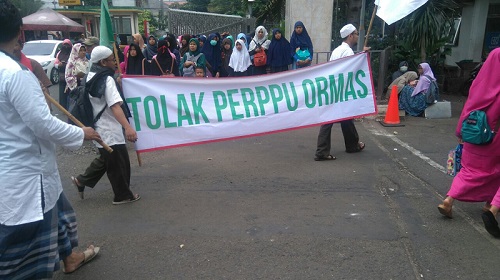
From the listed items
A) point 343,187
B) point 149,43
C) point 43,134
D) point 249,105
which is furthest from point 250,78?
point 149,43

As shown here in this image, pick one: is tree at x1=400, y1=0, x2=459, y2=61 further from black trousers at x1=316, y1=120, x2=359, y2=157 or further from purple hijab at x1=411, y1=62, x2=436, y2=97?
black trousers at x1=316, y1=120, x2=359, y2=157

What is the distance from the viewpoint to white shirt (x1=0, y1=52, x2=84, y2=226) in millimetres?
2314

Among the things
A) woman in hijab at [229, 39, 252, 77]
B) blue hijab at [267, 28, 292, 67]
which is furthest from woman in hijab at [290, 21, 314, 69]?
woman in hijab at [229, 39, 252, 77]

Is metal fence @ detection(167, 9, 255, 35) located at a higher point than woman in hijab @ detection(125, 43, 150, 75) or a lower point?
higher

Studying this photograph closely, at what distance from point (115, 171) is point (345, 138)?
348 centimetres

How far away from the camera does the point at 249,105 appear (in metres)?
5.29

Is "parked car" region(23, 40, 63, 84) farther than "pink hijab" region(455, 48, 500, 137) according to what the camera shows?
Yes

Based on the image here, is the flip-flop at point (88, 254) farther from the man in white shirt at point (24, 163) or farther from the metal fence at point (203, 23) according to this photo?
the metal fence at point (203, 23)

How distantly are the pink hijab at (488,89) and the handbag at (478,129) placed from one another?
7 centimetres

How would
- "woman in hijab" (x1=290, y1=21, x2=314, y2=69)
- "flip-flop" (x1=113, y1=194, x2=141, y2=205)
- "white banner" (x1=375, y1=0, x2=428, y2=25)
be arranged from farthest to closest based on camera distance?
"woman in hijab" (x1=290, y1=21, x2=314, y2=69) → "white banner" (x1=375, y1=0, x2=428, y2=25) → "flip-flop" (x1=113, y1=194, x2=141, y2=205)

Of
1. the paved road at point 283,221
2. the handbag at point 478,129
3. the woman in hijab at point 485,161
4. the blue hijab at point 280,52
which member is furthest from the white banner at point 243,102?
the blue hijab at point 280,52

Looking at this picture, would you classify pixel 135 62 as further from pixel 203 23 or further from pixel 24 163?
pixel 203 23

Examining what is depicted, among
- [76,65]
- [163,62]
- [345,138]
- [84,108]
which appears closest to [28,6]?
[163,62]

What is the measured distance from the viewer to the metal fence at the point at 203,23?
17484 mm
